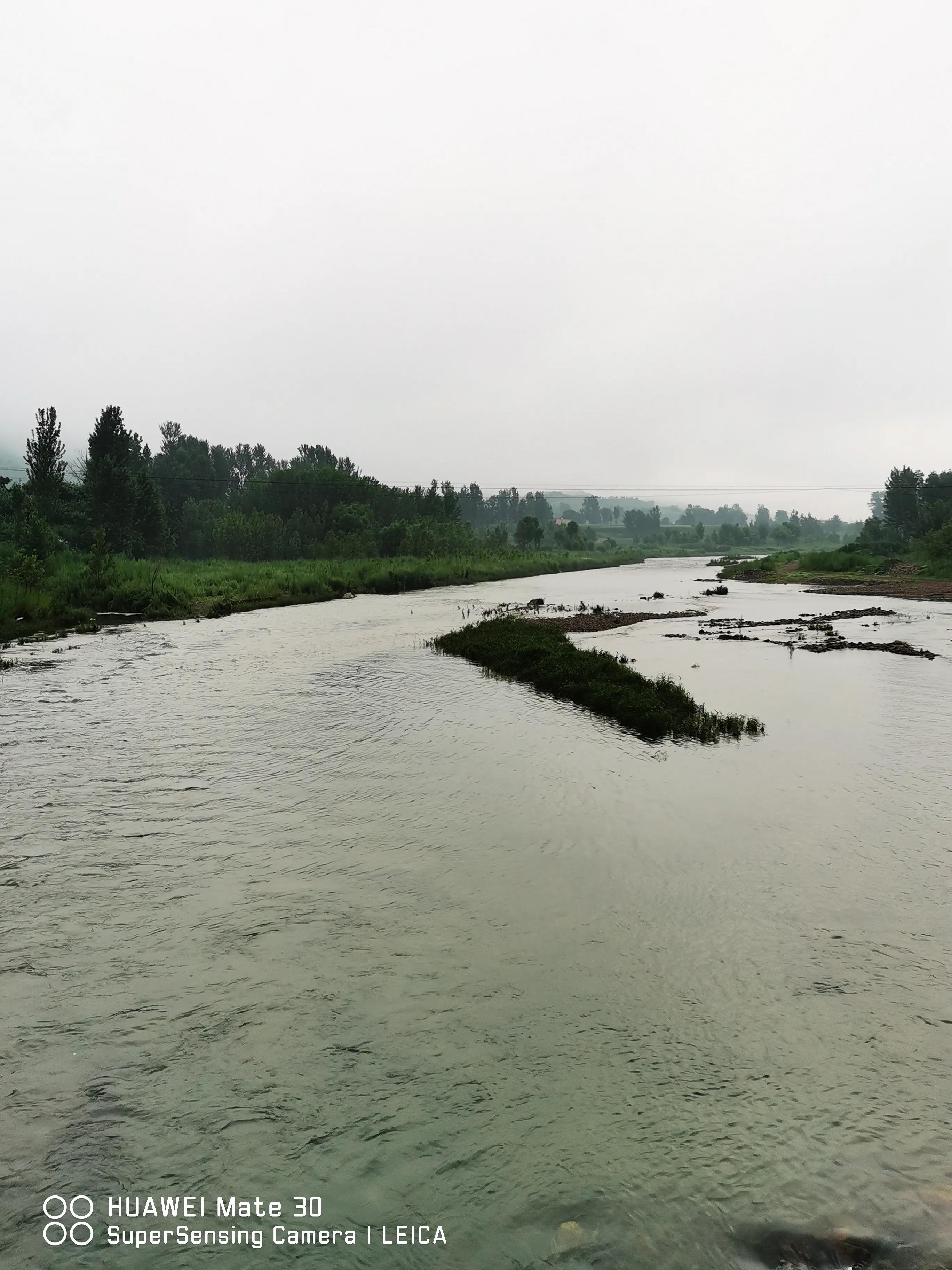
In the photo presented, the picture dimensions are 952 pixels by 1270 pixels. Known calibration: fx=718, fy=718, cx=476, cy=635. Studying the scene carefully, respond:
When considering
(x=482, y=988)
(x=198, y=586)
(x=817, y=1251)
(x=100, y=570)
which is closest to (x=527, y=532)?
(x=198, y=586)

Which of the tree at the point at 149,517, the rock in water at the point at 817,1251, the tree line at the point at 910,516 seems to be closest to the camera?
the rock in water at the point at 817,1251

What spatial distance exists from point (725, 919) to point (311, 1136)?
472 centimetres

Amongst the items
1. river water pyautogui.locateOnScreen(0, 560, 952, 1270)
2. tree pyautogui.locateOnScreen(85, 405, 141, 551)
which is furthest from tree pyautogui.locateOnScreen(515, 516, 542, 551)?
river water pyautogui.locateOnScreen(0, 560, 952, 1270)

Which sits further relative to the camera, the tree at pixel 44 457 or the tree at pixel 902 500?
the tree at pixel 902 500

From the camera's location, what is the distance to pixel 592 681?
1919 cm

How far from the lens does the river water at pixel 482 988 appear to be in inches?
170

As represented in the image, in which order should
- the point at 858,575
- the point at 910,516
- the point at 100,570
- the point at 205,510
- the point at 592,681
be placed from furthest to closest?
the point at 910,516, the point at 205,510, the point at 858,575, the point at 100,570, the point at 592,681

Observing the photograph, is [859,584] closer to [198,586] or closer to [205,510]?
[198,586]

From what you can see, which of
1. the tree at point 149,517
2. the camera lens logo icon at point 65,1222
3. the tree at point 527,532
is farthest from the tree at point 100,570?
the tree at point 527,532

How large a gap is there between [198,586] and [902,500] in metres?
108

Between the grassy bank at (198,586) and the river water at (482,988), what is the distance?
1918 cm

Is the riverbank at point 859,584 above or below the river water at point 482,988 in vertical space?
above

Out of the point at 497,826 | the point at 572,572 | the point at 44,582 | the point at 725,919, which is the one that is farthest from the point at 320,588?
the point at 572,572

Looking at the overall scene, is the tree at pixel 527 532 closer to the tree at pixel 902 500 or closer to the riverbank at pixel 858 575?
the riverbank at pixel 858 575
